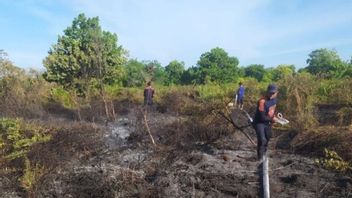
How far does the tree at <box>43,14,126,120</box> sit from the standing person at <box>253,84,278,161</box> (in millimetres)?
9253

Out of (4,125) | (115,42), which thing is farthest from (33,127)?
(115,42)

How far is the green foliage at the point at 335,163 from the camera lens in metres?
7.54

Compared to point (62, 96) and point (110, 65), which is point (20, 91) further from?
point (110, 65)

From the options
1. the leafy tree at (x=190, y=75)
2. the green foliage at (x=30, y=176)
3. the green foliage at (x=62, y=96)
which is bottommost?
the green foliage at (x=30, y=176)

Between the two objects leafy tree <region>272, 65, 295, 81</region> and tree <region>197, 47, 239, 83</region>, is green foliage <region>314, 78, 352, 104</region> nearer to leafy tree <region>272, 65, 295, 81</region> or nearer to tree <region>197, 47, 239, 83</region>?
leafy tree <region>272, 65, 295, 81</region>

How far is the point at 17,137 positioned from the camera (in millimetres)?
10477

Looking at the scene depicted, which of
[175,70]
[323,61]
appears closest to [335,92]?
[323,61]

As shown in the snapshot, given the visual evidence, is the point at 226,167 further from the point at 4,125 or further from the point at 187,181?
the point at 4,125

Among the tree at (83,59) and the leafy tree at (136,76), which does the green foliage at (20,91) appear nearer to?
the tree at (83,59)

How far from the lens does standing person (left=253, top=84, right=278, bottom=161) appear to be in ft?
26.5

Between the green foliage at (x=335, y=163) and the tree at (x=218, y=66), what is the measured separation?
3552 cm

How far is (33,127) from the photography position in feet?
36.7

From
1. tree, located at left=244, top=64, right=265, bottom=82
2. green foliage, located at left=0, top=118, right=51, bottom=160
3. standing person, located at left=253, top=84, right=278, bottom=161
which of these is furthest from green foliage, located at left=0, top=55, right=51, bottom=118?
tree, located at left=244, top=64, right=265, bottom=82

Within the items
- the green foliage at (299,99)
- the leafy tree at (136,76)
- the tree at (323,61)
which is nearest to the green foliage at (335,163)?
the green foliage at (299,99)
